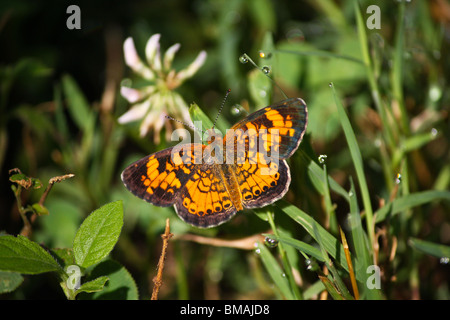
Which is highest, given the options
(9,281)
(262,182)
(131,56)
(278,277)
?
(131,56)

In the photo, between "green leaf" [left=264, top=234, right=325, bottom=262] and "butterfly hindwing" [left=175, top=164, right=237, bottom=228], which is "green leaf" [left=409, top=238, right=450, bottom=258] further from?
"butterfly hindwing" [left=175, top=164, right=237, bottom=228]

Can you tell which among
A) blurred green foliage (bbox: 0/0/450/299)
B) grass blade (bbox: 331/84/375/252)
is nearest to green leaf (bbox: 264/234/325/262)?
blurred green foliage (bbox: 0/0/450/299)

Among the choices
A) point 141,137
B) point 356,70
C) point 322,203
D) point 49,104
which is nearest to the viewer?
point 322,203

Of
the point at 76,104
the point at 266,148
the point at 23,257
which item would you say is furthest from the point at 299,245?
the point at 76,104

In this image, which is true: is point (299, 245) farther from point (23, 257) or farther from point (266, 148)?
point (23, 257)

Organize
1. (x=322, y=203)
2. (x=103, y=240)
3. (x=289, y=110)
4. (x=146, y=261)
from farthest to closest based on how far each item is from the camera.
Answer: (x=146, y=261) → (x=322, y=203) → (x=289, y=110) → (x=103, y=240)

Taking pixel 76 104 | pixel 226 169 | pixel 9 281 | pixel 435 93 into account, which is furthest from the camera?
pixel 76 104
